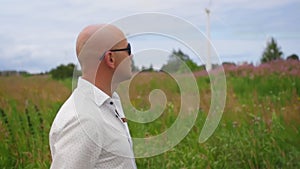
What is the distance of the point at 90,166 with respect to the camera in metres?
1.37

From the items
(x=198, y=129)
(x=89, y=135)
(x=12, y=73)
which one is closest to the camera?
(x=89, y=135)

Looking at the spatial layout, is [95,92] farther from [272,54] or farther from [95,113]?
[272,54]

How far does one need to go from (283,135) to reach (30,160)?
5.34 ft

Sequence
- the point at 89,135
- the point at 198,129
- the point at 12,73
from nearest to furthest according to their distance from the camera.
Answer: the point at 89,135 < the point at 198,129 < the point at 12,73

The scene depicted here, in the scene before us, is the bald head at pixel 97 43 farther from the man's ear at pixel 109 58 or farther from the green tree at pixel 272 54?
the green tree at pixel 272 54

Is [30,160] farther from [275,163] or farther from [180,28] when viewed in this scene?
[180,28]

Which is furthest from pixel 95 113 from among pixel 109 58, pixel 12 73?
pixel 12 73

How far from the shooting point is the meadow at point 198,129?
295 centimetres

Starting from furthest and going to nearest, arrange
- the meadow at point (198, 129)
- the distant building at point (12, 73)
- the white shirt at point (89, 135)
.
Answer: the distant building at point (12, 73) → the meadow at point (198, 129) → the white shirt at point (89, 135)

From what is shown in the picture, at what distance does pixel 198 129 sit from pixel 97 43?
2.25m

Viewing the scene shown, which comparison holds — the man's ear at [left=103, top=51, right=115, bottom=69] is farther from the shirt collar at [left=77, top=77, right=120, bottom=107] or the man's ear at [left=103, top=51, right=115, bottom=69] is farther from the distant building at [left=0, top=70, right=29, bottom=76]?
the distant building at [left=0, top=70, right=29, bottom=76]

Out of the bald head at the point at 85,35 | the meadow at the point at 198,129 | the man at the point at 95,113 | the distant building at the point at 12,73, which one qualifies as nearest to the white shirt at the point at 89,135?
the man at the point at 95,113

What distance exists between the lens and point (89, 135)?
1347mm

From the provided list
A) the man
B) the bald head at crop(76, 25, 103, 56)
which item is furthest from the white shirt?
the bald head at crop(76, 25, 103, 56)
